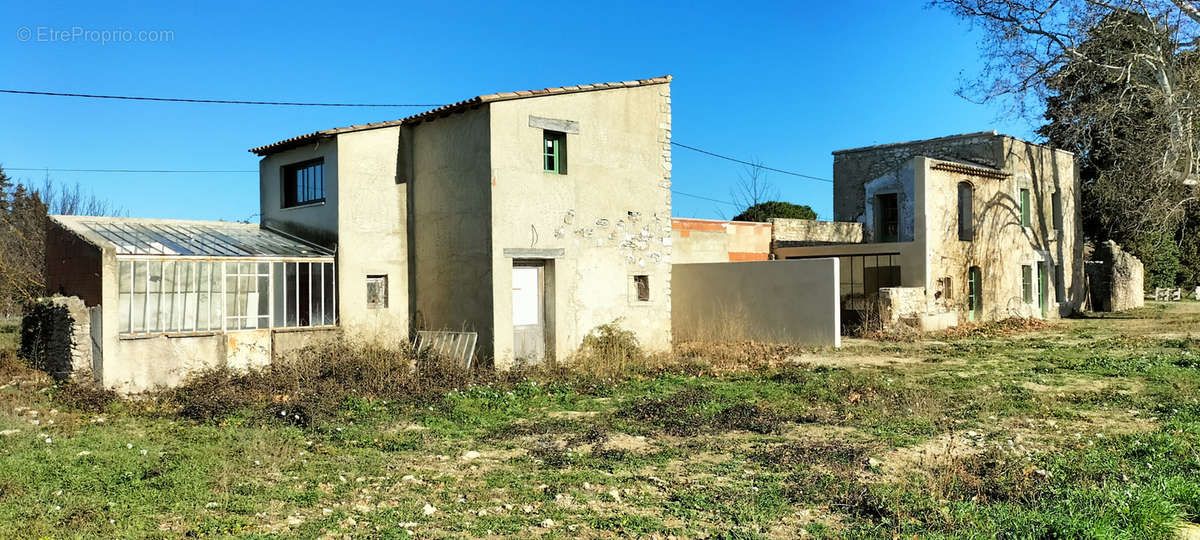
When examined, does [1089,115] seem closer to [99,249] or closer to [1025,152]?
[1025,152]

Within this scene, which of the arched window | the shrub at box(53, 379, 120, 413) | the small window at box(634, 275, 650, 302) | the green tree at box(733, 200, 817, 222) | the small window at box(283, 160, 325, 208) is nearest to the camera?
the shrub at box(53, 379, 120, 413)

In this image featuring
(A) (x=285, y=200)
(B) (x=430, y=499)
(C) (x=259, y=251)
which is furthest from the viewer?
Answer: (A) (x=285, y=200)

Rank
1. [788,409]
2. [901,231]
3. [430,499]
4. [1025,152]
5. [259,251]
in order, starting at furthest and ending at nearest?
[1025,152]
[901,231]
[259,251]
[788,409]
[430,499]

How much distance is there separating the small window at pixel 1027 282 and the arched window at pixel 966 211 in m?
3.50

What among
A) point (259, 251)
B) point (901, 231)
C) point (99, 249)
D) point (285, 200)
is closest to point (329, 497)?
point (99, 249)

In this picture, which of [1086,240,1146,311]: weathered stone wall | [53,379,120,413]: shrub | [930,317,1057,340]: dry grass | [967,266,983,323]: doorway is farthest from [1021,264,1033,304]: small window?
[53,379,120,413]: shrub

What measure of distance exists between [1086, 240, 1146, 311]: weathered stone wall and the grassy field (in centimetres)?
1830

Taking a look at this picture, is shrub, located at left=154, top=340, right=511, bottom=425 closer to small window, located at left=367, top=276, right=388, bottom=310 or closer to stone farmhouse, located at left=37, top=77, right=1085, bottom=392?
stone farmhouse, located at left=37, top=77, right=1085, bottom=392

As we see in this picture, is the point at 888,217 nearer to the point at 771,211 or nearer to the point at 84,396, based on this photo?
the point at 771,211

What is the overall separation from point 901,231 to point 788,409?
13606 mm

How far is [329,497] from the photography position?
6246 mm

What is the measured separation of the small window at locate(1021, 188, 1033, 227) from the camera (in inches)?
981

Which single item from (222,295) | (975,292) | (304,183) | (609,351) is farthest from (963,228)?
(222,295)

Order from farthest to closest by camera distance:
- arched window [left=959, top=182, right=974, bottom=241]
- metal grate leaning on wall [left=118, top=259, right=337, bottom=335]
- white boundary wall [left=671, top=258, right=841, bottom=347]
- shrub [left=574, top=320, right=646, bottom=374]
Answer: arched window [left=959, top=182, right=974, bottom=241] < white boundary wall [left=671, top=258, right=841, bottom=347] < shrub [left=574, top=320, right=646, bottom=374] < metal grate leaning on wall [left=118, top=259, right=337, bottom=335]
